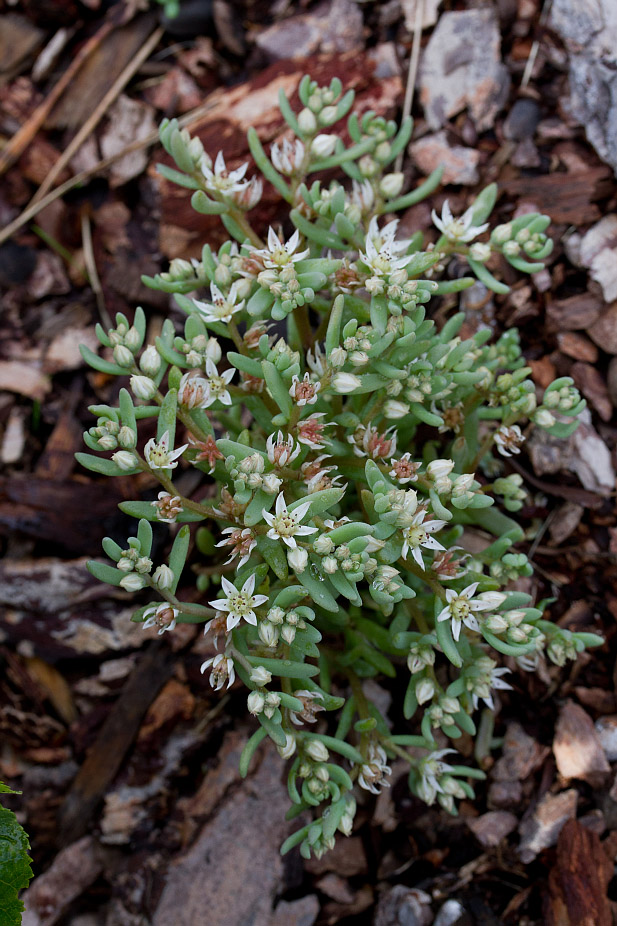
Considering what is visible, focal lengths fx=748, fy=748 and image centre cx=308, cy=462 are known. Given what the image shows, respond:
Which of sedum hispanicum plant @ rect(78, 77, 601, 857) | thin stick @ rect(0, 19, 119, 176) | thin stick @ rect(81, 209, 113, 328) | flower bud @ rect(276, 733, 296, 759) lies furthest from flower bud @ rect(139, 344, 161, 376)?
thin stick @ rect(0, 19, 119, 176)

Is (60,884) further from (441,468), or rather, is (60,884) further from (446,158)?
(446,158)

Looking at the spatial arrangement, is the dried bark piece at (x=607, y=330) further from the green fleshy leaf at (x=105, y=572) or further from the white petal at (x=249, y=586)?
the green fleshy leaf at (x=105, y=572)

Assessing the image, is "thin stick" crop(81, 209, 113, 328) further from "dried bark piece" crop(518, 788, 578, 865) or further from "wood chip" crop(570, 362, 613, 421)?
"dried bark piece" crop(518, 788, 578, 865)

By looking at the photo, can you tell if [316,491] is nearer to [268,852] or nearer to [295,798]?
[295,798]

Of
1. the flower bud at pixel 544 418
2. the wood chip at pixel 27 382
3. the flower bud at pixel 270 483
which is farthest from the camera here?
the wood chip at pixel 27 382

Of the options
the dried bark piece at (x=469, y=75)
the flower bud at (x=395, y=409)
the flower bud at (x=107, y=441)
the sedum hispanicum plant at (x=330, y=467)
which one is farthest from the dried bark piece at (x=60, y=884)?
the dried bark piece at (x=469, y=75)

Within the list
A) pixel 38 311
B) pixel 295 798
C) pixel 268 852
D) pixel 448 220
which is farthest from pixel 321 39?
pixel 268 852

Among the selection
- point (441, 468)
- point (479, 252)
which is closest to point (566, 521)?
point (441, 468)
